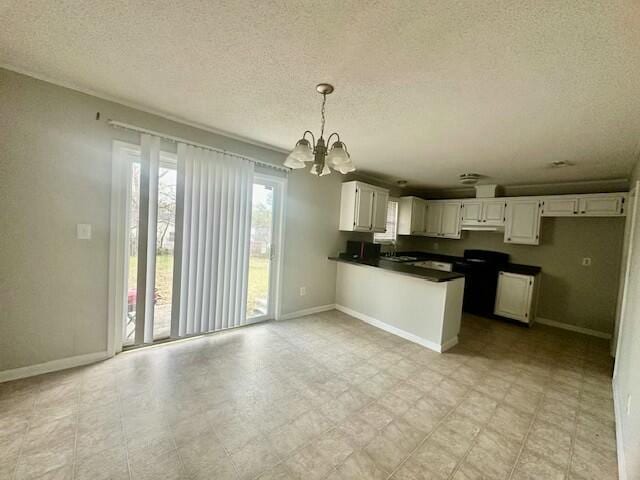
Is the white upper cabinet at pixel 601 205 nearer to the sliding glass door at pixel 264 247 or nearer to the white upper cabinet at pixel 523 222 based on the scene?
the white upper cabinet at pixel 523 222

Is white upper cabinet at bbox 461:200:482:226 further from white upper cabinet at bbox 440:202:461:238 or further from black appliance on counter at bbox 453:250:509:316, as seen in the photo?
black appliance on counter at bbox 453:250:509:316

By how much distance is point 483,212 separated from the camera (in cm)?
473

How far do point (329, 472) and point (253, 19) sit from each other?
2.41 metres

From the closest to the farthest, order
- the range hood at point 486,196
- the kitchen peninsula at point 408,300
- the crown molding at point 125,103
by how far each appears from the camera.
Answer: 1. the crown molding at point 125,103
2. the kitchen peninsula at point 408,300
3. the range hood at point 486,196

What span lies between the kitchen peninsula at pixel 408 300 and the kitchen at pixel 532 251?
0.16 m

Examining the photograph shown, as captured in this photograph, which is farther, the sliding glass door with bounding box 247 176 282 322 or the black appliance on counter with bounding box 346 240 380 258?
the black appliance on counter with bounding box 346 240 380 258

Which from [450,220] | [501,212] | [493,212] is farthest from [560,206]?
[450,220]

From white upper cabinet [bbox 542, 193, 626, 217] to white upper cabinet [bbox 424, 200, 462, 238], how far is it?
1349 millimetres

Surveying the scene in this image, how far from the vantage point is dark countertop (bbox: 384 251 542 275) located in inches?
161

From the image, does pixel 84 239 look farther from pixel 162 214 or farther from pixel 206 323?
pixel 206 323

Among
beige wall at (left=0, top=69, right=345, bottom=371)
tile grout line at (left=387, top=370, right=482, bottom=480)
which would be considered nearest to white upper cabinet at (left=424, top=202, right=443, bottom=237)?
tile grout line at (left=387, top=370, right=482, bottom=480)

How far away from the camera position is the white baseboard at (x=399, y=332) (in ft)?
9.93

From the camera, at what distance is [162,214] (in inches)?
104

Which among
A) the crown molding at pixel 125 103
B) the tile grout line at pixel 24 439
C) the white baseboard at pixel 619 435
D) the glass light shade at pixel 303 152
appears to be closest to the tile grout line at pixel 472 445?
the white baseboard at pixel 619 435
